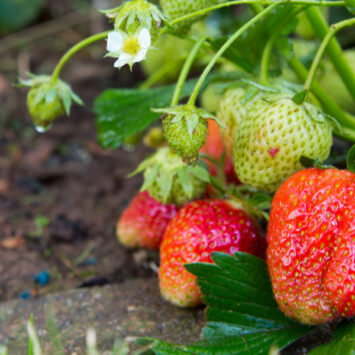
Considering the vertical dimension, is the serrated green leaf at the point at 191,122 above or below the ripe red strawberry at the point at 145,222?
above

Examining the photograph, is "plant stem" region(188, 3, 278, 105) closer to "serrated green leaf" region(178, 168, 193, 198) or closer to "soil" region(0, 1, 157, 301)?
"serrated green leaf" region(178, 168, 193, 198)

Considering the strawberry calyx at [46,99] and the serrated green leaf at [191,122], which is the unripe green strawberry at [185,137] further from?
the strawberry calyx at [46,99]

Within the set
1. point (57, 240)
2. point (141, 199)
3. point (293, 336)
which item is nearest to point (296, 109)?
point (293, 336)

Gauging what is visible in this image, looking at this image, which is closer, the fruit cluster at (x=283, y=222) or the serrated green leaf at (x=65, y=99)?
the fruit cluster at (x=283, y=222)

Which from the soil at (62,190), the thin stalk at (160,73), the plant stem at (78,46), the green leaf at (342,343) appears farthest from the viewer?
the thin stalk at (160,73)

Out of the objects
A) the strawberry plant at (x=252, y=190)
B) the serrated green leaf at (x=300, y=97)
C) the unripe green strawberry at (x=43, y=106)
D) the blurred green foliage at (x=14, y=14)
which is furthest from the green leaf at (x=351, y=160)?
the blurred green foliage at (x=14, y=14)

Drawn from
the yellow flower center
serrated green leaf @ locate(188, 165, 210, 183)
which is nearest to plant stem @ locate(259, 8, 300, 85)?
serrated green leaf @ locate(188, 165, 210, 183)

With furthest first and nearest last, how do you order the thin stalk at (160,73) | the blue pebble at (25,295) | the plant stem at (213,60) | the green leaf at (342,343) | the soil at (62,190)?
the thin stalk at (160,73) → the soil at (62,190) → the blue pebble at (25,295) → the plant stem at (213,60) → the green leaf at (342,343)

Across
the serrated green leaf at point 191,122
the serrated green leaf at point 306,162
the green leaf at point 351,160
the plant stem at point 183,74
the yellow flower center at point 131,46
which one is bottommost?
the green leaf at point 351,160
